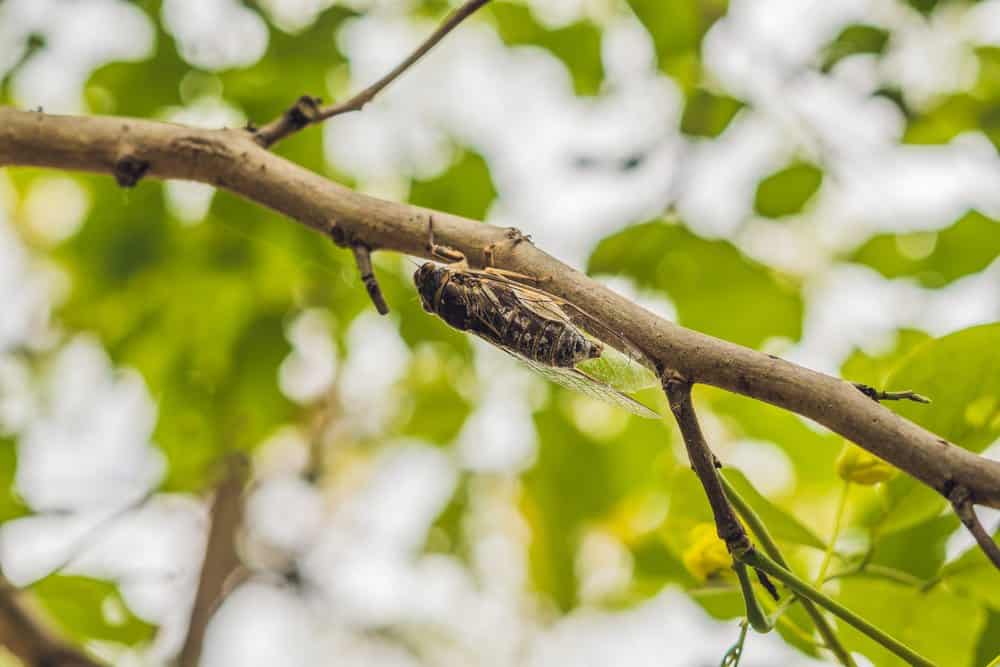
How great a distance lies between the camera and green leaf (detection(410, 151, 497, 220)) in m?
1.96

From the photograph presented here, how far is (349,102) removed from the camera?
121 cm

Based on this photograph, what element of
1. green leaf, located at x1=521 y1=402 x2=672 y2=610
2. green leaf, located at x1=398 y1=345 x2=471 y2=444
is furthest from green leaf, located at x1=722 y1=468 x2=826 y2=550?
green leaf, located at x1=398 y1=345 x2=471 y2=444

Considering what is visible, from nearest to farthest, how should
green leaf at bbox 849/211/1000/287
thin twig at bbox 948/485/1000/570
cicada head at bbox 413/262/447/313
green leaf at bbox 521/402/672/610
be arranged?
thin twig at bbox 948/485/1000/570, cicada head at bbox 413/262/447/313, green leaf at bbox 849/211/1000/287, green leaf at bbox 521/402/672/610

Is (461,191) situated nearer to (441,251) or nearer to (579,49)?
(579,49)

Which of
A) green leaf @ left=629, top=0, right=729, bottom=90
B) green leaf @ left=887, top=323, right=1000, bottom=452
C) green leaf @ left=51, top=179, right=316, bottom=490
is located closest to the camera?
green leaf @ left=887, top=323, right=1000, bottom=452

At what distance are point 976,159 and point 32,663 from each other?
2015 mm

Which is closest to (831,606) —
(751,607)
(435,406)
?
(751,607)

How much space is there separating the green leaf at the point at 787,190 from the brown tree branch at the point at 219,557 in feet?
4.12

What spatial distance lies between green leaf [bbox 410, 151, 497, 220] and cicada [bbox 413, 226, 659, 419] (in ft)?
1.82

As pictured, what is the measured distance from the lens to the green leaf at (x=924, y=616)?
1190 millimetres

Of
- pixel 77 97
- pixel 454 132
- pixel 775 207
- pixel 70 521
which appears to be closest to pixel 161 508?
pixel 70 521

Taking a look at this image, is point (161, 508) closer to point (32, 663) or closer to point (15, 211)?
point (32, 663)

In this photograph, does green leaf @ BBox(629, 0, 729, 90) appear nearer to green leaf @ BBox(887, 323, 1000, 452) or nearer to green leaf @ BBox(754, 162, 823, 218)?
green leaf @ BBox(754, 162, 823, 218)

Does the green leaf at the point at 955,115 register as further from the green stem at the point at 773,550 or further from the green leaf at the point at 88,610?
the green leaf at the point at 88,610
